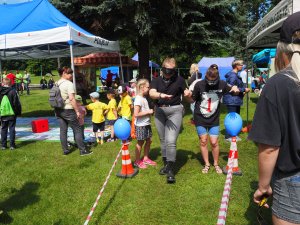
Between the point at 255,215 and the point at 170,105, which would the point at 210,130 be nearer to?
the point at 170,105

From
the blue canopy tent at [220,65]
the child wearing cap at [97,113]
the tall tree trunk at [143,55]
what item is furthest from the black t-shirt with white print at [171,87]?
the blue canopy tent at [220,65]

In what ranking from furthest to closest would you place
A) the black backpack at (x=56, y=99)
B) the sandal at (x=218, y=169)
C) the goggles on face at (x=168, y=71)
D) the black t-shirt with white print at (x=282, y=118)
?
the black backpack at (x=56, y=99) < the sandal at (x=218, y=169) < the goggles on face at (x=168, y=71) < the black t-shirt with white print at (x=282, y=118)

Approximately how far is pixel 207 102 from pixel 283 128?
375 cm

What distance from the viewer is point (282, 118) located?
70.2 inches

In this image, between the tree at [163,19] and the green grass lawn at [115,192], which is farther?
the tree at [163,19]

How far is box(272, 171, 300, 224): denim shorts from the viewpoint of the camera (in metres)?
1.84

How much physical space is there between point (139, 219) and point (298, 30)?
3200 mm

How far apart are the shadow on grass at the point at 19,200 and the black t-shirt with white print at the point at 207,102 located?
10.0 feet

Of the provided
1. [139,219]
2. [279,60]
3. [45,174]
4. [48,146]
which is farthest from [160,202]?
[48,146]

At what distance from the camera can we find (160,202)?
15.2 ft

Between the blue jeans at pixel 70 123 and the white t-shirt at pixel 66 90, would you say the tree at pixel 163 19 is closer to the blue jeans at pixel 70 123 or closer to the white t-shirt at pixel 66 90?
the white t-shirt at pixel 66 90

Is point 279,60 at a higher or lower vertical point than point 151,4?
lower

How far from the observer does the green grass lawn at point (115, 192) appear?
424 cm

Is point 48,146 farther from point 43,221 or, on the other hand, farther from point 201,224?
point 201,224
